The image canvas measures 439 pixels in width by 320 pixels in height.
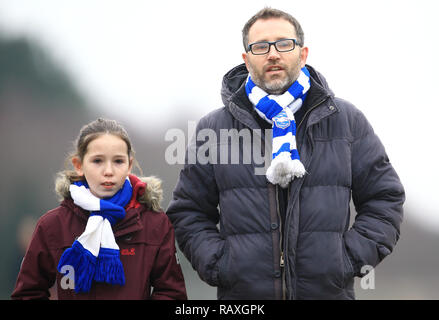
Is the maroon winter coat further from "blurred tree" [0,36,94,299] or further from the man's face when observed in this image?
"blurred tree" [0,36,94,299]

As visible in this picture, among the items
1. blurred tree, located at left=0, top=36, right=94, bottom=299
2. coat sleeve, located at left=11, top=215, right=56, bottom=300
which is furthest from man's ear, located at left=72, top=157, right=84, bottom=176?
blurred tree, located at left=0, top=36, right=94, bottom=299

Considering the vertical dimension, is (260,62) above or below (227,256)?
above

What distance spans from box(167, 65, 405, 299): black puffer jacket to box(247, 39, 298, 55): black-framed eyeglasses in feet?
0.74

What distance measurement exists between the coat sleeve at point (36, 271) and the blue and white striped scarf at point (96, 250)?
0.31 feet

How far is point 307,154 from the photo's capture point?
3.03 m

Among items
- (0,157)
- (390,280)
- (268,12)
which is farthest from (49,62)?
(268,12)

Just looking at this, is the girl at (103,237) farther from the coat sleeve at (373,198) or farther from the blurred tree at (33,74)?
the blurred tree at (33,74)

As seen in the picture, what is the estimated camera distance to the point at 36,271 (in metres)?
3.03

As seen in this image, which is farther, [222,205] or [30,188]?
[30,188]

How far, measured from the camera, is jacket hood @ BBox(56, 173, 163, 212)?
316 centimetres

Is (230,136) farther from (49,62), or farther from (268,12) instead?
(49,62)

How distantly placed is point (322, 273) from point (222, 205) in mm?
570

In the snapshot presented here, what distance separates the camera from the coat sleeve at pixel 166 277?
3.06 meters

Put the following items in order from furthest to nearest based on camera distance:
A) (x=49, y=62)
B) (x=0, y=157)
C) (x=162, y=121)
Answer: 1. (x=162, y=121)
2. (x=49, y=62)
3. (x=0, y=157)
